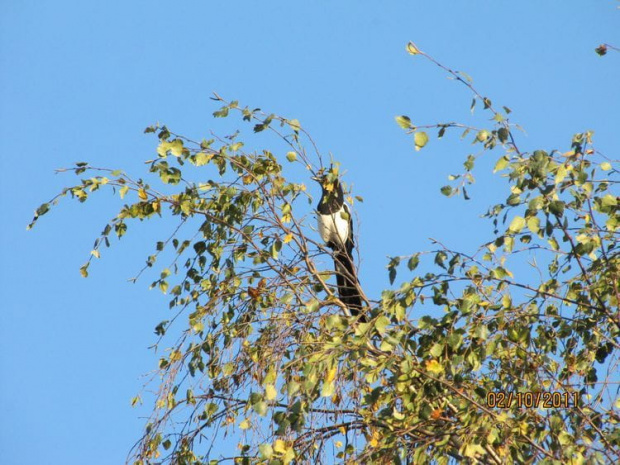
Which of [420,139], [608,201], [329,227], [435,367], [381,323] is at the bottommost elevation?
[435,367]

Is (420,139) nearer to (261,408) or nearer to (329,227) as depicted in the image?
(261,408)

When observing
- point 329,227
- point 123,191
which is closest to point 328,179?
point 123,191

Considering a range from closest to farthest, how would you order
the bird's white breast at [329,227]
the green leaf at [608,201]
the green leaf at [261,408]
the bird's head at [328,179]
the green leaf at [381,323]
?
the green leaf at [261,408]
the green leaf at [381,323]
the green leaf at [608,201]
the bird's head at [328,179]
the bird's white breast at [329,227]

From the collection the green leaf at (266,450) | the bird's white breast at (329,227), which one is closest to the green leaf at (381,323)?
Answer: the green leaf at (266,450)

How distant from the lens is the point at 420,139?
2922mm

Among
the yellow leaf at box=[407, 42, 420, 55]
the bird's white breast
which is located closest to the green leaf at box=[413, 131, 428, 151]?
the yellow leaf at box=[407, 42, 420, 55]

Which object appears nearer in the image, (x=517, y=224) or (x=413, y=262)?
(x=517, y=224)

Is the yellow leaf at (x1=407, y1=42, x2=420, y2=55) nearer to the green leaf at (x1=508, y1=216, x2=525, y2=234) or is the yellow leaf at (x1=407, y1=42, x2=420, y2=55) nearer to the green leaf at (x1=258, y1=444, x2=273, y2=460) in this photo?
the green leaf at (x1=508, y1=216, x2=525, y2=234)

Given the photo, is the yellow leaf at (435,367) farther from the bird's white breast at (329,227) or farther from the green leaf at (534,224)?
the bird's white breast at (329,227)

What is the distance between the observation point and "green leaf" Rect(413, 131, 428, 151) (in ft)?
9.57
